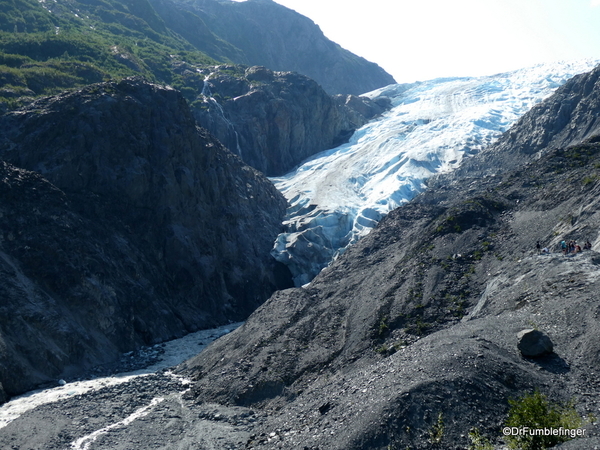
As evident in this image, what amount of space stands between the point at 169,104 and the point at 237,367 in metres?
31.2

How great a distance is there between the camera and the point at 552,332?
56.6ft

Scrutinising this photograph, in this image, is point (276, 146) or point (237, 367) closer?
point (237, 367)

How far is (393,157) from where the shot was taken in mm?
74938

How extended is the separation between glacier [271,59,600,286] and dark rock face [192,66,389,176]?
10.8 feet

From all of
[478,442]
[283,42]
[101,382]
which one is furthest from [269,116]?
[283,42]

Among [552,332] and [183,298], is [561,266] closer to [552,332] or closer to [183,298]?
[552,332]

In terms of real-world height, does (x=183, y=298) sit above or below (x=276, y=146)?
below

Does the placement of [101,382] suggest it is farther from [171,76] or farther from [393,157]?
[171,76]

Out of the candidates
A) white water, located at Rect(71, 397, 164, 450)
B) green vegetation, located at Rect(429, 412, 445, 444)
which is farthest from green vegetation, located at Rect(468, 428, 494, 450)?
white water, located at Rect(71, 397, 164, 450)

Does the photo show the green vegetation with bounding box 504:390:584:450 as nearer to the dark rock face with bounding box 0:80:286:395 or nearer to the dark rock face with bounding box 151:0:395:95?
the dark rock face with bounding box 0:80:286:395

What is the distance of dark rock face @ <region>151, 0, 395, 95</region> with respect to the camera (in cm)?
14300

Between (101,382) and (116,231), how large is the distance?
15325mm

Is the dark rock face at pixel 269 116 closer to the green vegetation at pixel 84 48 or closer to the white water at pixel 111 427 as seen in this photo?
the green vegetation at pixel 84 48

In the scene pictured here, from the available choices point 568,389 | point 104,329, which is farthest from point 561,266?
point 104,329
